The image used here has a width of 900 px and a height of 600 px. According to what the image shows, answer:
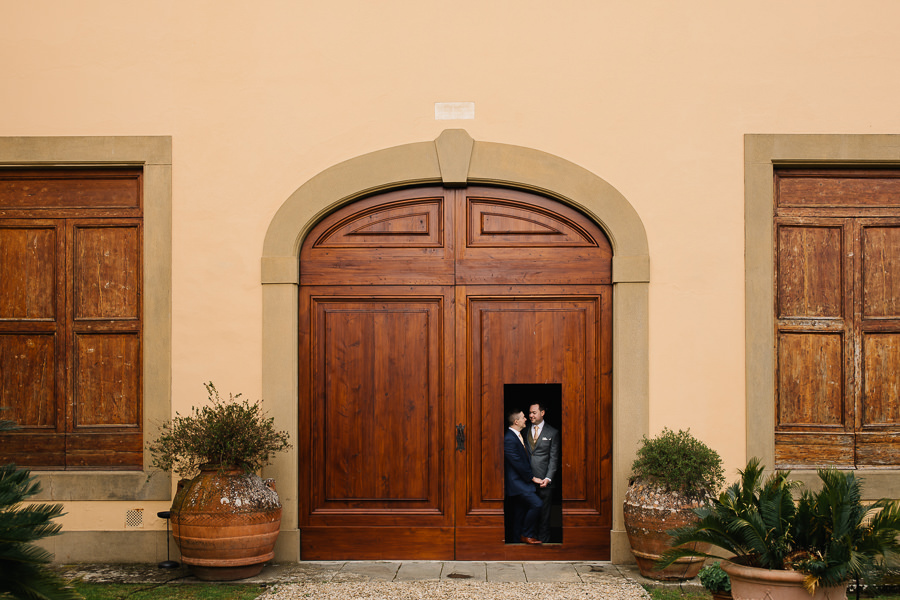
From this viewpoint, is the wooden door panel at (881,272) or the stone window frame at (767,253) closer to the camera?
the stone window frame at (767,253)

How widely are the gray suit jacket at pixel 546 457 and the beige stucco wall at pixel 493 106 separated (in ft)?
2.85

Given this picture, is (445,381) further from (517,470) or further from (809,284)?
(809,284)

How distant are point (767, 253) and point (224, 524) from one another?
4.77 m

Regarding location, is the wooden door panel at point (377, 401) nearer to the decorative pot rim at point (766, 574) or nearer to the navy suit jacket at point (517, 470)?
the navy suit jacket at point (517, 470)

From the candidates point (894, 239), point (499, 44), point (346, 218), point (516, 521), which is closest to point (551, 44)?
point (499, 44)

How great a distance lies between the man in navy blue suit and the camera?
23.1 ft

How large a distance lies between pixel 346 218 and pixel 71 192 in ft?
7.82

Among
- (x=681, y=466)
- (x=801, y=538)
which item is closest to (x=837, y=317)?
(x=681, y=466)

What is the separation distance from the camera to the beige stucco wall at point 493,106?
696 cm

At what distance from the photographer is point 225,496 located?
625 centimetres

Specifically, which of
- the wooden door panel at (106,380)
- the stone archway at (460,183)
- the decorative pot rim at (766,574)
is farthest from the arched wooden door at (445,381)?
the decorative pot rim at (766,574)

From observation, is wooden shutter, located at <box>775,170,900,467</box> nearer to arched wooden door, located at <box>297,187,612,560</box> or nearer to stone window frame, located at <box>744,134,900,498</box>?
stone window frame, located at <box>744,134,900,498</box>

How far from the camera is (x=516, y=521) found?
7066 mm

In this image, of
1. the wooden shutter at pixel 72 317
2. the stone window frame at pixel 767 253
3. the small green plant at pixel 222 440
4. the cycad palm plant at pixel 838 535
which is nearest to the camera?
the cycad palm plant at pixel 838 535
